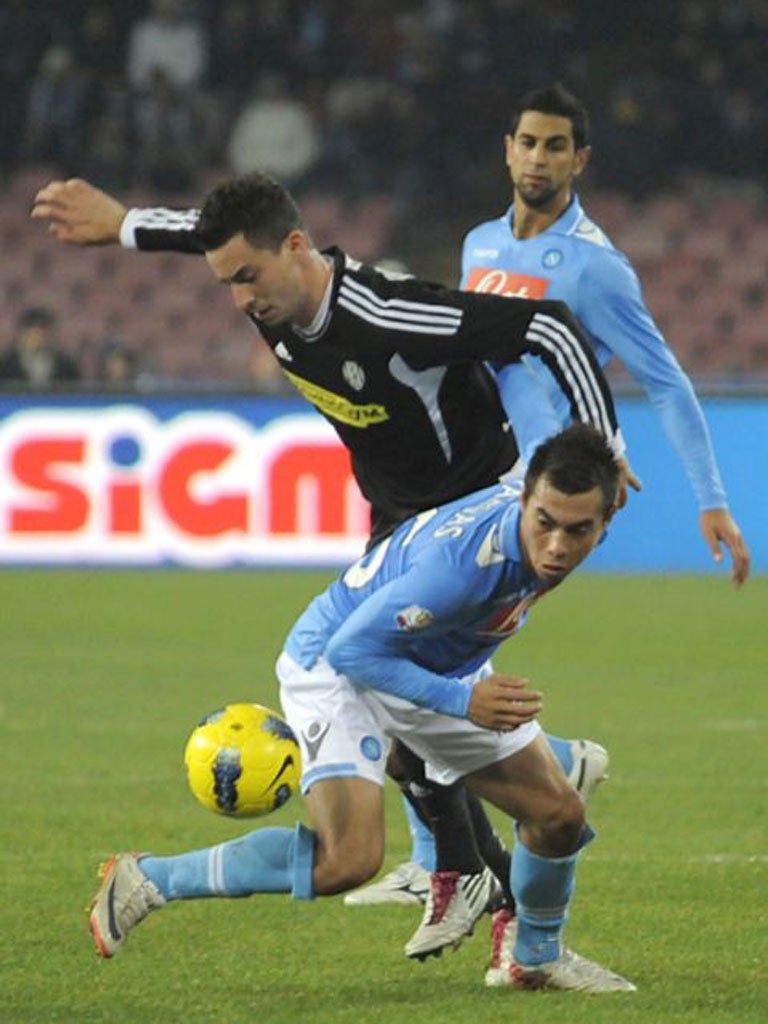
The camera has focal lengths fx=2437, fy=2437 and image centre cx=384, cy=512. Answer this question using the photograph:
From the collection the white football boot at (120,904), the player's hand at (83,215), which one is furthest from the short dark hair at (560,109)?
the white football boot at (120,904)

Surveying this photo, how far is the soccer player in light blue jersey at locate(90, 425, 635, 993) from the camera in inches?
200

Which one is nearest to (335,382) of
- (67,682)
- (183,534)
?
(67,682)

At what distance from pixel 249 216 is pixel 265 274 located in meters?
0.13

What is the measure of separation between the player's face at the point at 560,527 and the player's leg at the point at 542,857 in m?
0.59

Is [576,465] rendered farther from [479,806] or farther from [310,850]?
[479,806]

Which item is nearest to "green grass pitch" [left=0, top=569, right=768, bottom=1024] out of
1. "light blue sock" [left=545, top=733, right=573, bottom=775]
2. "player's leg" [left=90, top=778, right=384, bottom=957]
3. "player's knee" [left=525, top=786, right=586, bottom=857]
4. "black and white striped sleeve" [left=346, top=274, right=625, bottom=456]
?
"player's leg" [left=90, top=778, right=384, bottom=957]

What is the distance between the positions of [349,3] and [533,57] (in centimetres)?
214

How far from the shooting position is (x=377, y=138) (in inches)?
872

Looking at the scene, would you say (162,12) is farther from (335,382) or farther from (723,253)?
(335,382)

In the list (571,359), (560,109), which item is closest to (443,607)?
(571,359)

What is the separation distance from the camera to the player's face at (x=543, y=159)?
715 cm

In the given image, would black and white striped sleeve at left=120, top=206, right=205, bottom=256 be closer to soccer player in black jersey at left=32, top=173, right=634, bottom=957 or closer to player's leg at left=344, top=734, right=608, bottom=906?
soccer player in black jersey at left=32, top=173, right=634, bottom=957

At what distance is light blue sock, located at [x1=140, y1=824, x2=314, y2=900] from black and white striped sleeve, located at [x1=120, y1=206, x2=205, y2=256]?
1.41 meters

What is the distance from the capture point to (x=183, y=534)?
1616 centimetres
